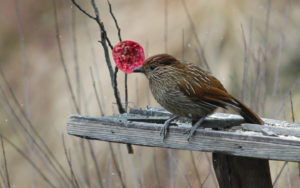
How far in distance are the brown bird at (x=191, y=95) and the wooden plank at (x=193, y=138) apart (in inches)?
2.5

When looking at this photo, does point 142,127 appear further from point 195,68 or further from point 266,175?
point 266,175

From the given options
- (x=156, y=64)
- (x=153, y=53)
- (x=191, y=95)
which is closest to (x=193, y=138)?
(x=191, y=95)

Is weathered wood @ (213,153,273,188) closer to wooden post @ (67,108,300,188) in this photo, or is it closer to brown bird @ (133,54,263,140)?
wooden post @ (67,108,300,188)

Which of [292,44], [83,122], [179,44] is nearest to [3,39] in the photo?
[179,44]

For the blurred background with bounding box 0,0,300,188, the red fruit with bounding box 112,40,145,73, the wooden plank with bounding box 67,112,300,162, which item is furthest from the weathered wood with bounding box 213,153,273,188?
the blurred background with bounding box 0,0,300,188

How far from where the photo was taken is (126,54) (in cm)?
458

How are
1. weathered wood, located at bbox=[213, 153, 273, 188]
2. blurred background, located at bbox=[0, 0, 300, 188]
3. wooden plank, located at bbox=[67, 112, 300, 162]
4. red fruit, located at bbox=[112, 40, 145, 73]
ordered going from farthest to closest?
blurred background, located at bbox=[0, 0, 300, 188]
weathered wood, located at bbox=[213, 153, 273, 188]
red fruit, located at bbox=[112, 40, 145, 73]
wooden plank, located at bbox=[67, 112, 300, 162]

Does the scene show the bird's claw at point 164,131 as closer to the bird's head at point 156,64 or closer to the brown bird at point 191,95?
the brown bird at point 191,95

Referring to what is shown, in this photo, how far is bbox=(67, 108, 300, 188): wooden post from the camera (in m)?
4.06

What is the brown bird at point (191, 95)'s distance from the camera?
4.42 meters

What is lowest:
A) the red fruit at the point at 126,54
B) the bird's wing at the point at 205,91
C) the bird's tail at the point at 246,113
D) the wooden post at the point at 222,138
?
the wooden post at the point at 222,138

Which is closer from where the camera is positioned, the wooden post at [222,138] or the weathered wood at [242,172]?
the wooden post at [222,138]

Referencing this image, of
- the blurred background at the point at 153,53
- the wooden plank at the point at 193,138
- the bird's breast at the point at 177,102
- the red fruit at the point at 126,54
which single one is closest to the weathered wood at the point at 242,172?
the wooden plank at the point at 193,138

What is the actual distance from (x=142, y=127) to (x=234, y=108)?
0.46 m
